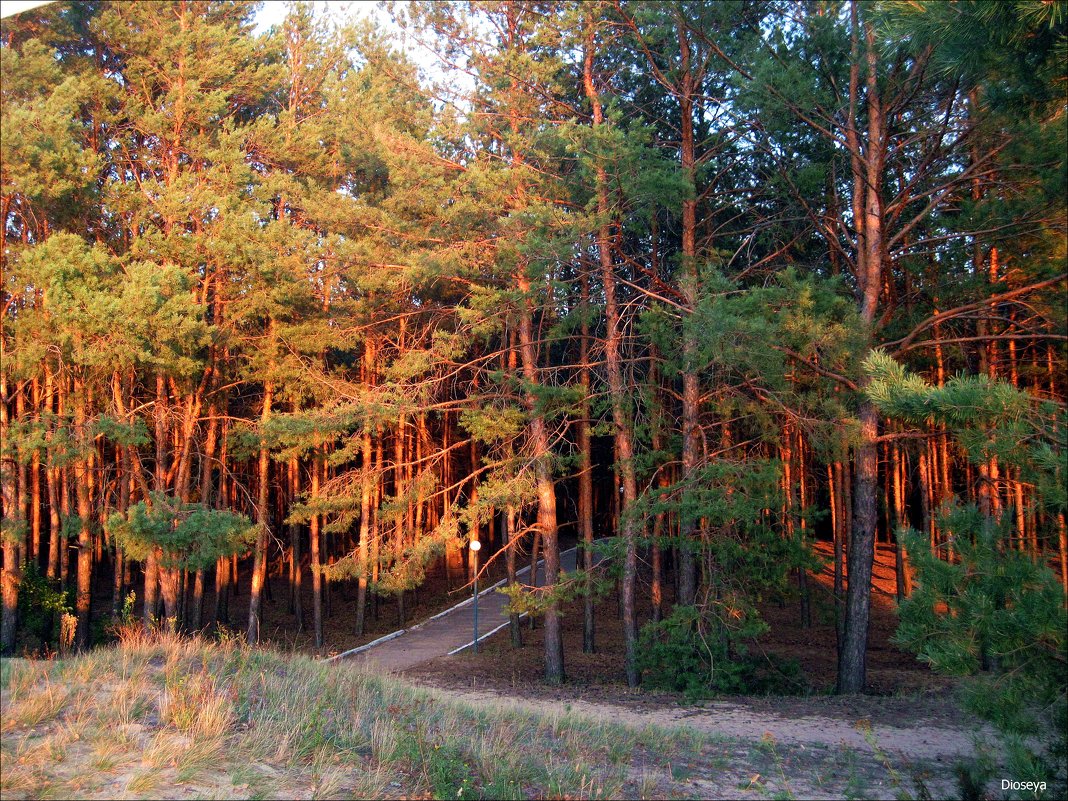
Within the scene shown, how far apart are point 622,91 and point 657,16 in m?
3.87

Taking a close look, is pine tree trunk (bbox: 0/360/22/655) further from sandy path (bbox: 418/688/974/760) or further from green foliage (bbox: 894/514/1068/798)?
green foliage (bbox: 894/514/1068/798)

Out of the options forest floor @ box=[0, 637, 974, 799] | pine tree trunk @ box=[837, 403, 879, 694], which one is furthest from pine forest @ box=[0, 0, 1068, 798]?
forest floor @ box=[0, 637, 974, 799]

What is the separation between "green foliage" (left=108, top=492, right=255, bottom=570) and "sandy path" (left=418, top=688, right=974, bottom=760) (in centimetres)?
727

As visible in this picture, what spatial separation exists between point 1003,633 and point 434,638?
726 inches

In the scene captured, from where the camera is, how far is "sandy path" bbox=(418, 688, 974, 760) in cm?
884

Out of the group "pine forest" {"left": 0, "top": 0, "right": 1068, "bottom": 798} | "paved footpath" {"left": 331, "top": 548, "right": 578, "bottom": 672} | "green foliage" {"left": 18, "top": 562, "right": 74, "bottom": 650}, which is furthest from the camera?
"paved footpath" {"left": 331, "top": 548, "right": 578, "bottom": 672}

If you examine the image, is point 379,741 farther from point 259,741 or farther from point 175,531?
point 175,531

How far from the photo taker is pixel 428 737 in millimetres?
6918

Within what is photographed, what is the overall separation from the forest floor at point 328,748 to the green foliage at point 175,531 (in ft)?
21.4

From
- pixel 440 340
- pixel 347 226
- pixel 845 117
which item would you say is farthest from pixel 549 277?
pixel 845 117

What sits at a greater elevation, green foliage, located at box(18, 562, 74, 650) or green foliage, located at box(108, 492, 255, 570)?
green foliage, located at box(108, 492, 255, 570)

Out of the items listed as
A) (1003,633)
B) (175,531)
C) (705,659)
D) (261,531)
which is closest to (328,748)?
(1003,633)

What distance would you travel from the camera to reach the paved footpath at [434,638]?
19.3m

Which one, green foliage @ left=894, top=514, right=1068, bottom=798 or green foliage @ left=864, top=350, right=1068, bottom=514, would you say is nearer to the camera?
green foliage @ left=894, top=514, right=1068, bottom=798
